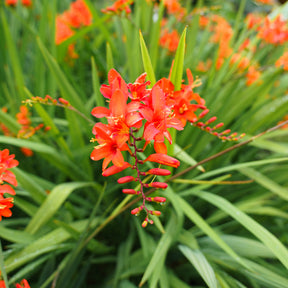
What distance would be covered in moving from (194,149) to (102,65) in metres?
0.67

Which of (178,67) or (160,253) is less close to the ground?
(178,67)

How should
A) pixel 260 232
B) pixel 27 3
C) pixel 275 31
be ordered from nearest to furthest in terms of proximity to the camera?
pixel 260 232
pixel 275 31
pixel 27 3

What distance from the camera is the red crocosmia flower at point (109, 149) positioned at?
0.60 metres

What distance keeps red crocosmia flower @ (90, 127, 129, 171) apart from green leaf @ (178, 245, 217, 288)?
0.47m

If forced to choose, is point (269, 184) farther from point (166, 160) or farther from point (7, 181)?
point (7, 181)

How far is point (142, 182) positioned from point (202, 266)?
344 mm

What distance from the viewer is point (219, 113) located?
126cm

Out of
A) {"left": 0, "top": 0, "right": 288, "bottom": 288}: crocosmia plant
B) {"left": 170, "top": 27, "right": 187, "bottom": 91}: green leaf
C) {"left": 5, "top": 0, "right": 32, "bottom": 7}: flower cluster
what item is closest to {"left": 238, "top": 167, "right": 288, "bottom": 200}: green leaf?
{"left": 0, "top": 0, "right": 288, "bottom": 288}: crocosmia plant

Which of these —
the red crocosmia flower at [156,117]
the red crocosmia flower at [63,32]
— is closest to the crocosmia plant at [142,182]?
the red crocosmia flower at [156,117]

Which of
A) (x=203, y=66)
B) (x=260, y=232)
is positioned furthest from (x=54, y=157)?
(x=203, y=66)

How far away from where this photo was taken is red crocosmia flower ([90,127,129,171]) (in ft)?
1.95

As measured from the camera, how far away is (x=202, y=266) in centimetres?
89

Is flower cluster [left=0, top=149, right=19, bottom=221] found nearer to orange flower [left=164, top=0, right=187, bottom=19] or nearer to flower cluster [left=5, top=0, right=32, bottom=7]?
orange flower [left=164, top=0, right=187, bottom=19]

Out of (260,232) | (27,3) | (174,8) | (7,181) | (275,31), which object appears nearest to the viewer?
(7,181)
